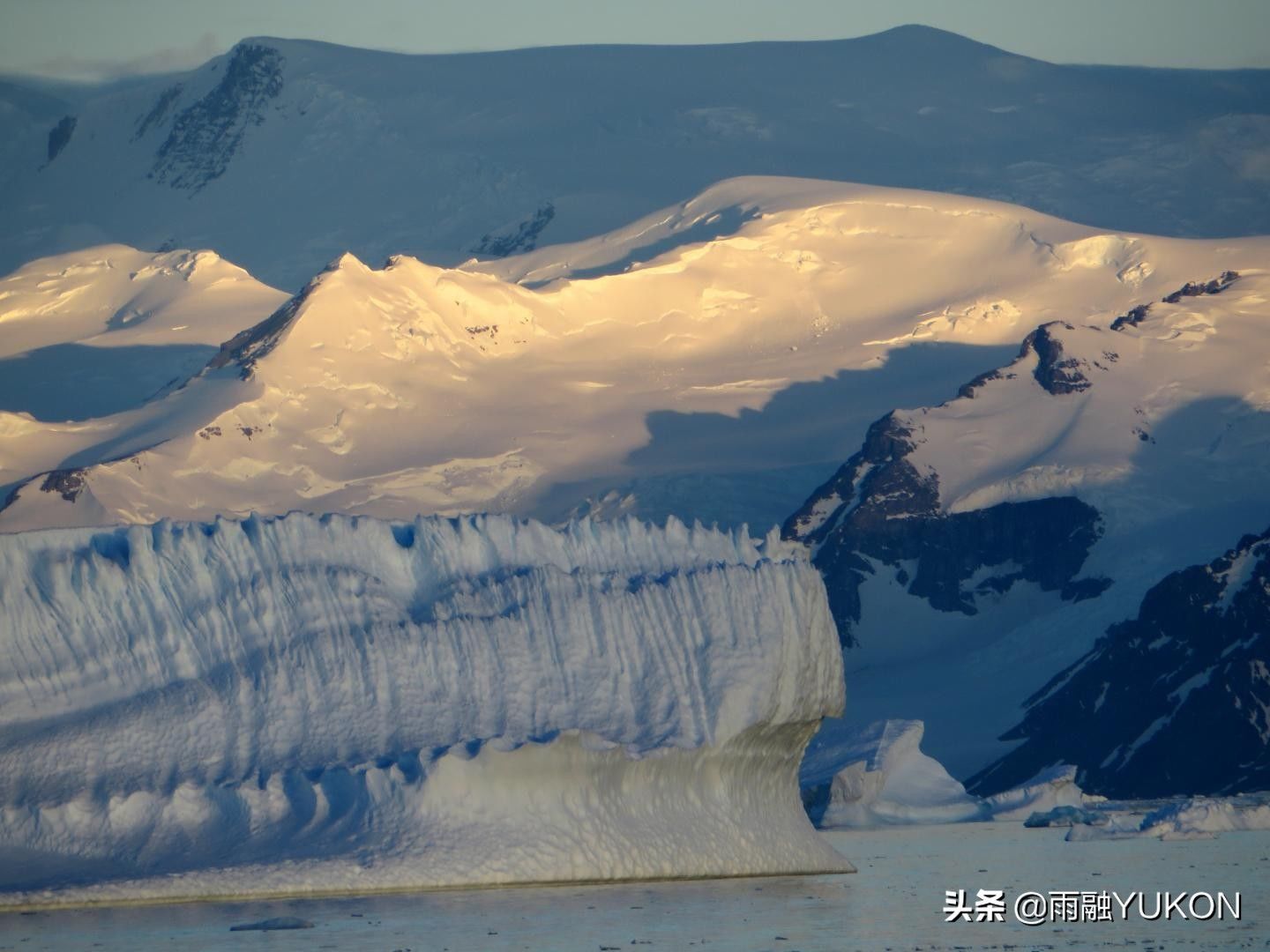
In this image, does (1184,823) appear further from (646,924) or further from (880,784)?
(646,924)

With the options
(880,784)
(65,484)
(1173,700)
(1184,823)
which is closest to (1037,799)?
(880,784)

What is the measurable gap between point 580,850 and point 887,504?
14623cm

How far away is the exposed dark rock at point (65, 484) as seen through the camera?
19450 centimetres

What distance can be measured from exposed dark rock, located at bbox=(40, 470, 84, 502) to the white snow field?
144m

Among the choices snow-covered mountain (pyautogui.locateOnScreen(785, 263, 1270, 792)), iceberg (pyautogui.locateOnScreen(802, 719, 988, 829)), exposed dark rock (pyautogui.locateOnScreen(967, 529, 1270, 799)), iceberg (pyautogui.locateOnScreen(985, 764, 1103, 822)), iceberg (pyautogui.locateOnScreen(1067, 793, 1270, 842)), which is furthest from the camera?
snow-covered mountain (pyautogui.locateOnScreen(785, 263, 1270, 792))

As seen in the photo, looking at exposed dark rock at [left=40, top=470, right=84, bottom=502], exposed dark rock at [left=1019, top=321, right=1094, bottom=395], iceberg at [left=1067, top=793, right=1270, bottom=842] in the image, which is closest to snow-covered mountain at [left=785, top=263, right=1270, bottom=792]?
exposed dark rock at [left=1019, top=321, right=1094, bottom=395]

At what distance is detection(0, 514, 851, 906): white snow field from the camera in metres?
47.2

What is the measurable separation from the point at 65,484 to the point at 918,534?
56608 mm

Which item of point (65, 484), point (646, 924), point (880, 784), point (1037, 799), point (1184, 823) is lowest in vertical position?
point (1037, 799)

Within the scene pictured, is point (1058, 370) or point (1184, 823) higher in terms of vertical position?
point (1184, 823)

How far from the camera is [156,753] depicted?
48125 mm

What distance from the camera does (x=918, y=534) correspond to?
19412cm

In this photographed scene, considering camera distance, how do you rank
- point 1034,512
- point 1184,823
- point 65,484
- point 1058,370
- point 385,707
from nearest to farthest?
point 385,707, point 1184,823, point 1034,512, point 65,484, point 1058,370

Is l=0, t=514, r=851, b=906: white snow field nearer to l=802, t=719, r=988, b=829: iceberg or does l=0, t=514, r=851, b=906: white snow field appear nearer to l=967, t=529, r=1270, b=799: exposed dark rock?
l=802, t=719, r=988, b=829: iceberg
